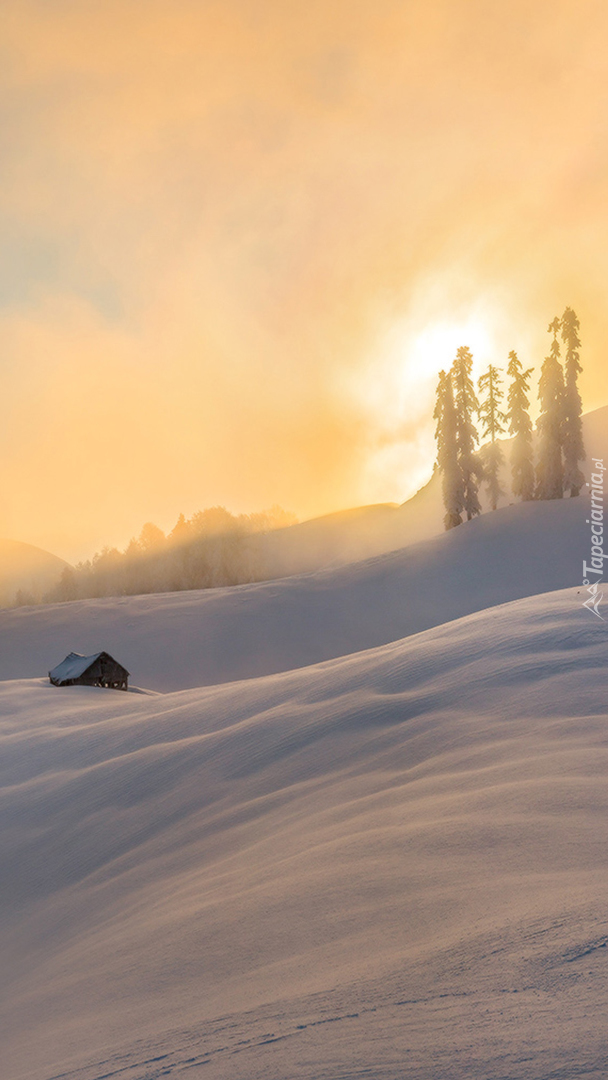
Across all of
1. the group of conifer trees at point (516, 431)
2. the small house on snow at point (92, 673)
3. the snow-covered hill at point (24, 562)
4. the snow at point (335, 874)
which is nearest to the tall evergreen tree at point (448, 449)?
the group of conifer trees at point (516, 431)

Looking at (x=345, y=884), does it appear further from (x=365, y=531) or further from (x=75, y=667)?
(x=365, y=531)

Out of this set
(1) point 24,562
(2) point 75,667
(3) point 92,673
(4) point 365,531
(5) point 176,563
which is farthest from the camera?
(1) point 24,562

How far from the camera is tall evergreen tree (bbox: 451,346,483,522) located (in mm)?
49000

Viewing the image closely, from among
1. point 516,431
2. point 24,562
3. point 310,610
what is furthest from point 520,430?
point 24,562

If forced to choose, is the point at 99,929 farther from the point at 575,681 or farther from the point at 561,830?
the point at 575,681

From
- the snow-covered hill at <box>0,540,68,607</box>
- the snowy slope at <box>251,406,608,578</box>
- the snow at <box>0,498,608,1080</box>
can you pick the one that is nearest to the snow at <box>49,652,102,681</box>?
the snow at <box>0,498,608,1080</box>

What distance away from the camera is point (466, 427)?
1943 inches

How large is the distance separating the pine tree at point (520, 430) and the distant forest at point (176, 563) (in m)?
26.9

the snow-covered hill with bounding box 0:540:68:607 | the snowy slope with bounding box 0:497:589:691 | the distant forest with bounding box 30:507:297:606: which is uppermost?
the snow-covered hill with bounding box 0:540:68:607

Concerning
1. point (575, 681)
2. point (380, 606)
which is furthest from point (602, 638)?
point (380, 606)

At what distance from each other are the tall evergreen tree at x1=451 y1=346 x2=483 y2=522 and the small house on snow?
95.2 ft

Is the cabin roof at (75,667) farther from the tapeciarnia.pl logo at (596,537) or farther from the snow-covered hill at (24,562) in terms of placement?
the snow-covered hill at (24,562)

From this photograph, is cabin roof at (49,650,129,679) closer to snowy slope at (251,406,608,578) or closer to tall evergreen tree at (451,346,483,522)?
tall evergreen tree at (451,346,483,522)

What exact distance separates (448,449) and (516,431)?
531 cm
